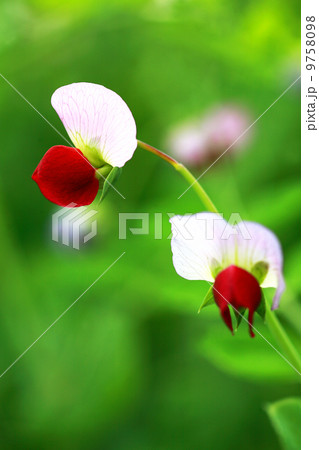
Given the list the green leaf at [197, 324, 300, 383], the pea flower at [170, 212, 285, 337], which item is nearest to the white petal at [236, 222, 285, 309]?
the pea flower at [170, 212, 285, 337]

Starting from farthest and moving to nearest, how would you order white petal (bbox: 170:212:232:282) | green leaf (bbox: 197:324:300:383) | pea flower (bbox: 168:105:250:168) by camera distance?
pea flower (bbox: 168:105:250:168)
green leaf (bbox: 197:324:300:383)
white petal (bbox: 170:212:232:282)

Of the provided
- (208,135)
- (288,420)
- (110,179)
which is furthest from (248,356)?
(208,135)

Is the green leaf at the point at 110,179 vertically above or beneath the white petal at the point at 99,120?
beneath

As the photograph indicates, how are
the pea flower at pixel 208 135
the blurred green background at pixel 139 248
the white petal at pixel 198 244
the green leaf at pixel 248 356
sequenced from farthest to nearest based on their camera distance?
the pea flower at pixel 208 135, the blurred green background at pixel 139 248, the green leaf at pixel 248 356, the white petal at pixel 198 244

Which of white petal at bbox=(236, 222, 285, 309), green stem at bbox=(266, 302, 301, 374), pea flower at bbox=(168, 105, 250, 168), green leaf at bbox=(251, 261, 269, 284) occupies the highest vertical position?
pea flower at bbox=(168, 105, 250, 168)

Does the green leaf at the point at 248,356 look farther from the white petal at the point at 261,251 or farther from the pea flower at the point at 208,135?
the pea flower at the point at 208,135

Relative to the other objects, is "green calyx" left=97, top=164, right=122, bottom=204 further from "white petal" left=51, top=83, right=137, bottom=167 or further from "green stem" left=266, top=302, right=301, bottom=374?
"green stem" left=266, top=302, right=301, bottom=374

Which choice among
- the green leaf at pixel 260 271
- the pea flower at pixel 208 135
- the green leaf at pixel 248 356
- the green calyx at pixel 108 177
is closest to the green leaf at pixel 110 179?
the green calyx at pixel 108 177
